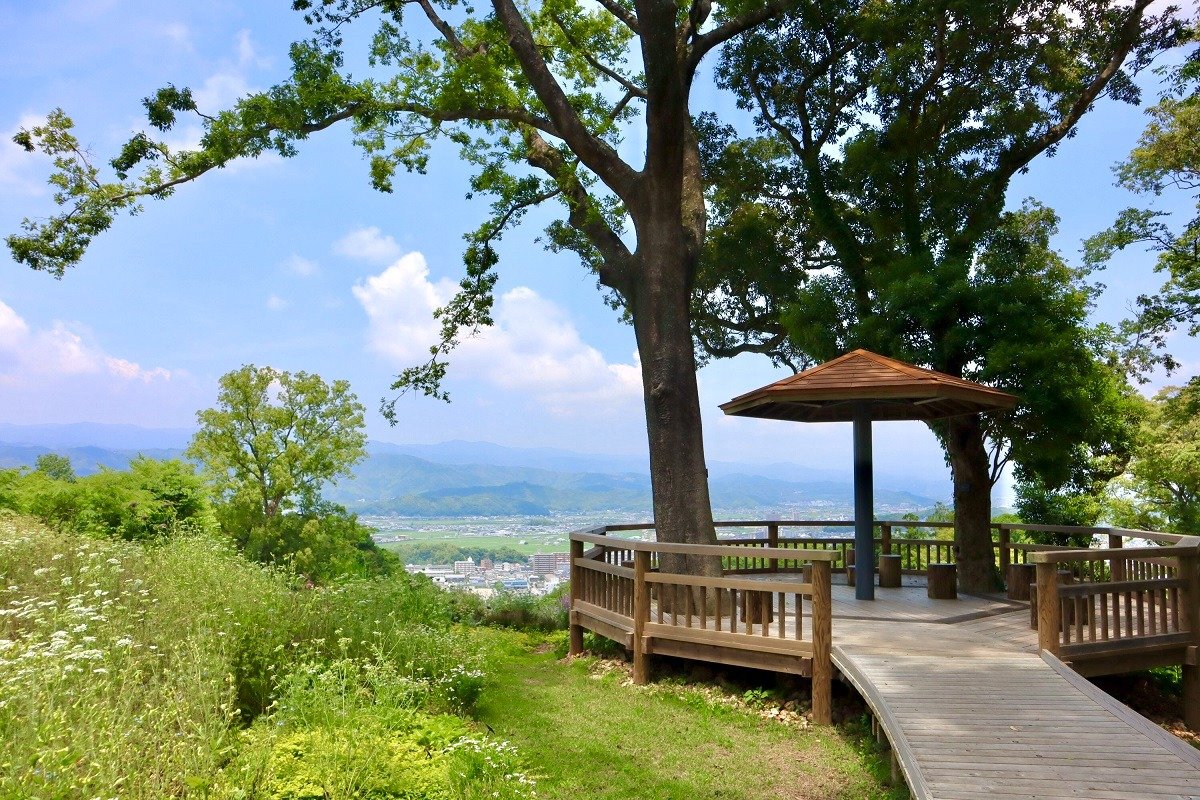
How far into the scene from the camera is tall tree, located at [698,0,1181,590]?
10.7 meters

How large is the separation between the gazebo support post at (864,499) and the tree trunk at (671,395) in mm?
1790

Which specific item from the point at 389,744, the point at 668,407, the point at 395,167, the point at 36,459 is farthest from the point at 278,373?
the point at 389,744

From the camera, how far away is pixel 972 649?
23.7 feet

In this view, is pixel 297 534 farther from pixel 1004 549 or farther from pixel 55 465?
pixel 1004 549

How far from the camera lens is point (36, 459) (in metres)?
21.6

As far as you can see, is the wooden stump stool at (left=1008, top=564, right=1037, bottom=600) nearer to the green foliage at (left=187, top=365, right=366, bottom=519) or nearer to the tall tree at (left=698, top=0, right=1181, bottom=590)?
the tall tree at (left=698, top=0, right=1181, bottom=590)

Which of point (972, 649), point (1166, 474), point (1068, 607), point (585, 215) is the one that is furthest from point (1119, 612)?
point (1166, 474)

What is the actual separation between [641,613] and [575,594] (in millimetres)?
1784

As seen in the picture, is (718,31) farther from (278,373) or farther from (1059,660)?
(278,373)

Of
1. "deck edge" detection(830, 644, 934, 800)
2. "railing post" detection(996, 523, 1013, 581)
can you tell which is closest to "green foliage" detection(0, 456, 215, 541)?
"deck edge" detection(830, 644, 934, 800)

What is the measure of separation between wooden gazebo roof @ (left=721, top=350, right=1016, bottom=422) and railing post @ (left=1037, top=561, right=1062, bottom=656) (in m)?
2.10

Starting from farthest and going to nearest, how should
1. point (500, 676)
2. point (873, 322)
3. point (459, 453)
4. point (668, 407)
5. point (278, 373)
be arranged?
point (459, 453) < point (278, 373) < point (873, 322) < point (668, 407) < point (500, 676)

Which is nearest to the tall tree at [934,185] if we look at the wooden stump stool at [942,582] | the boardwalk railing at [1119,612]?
the wooden stump stool at [942,582]

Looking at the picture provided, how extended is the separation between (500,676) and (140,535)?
7.66 m
